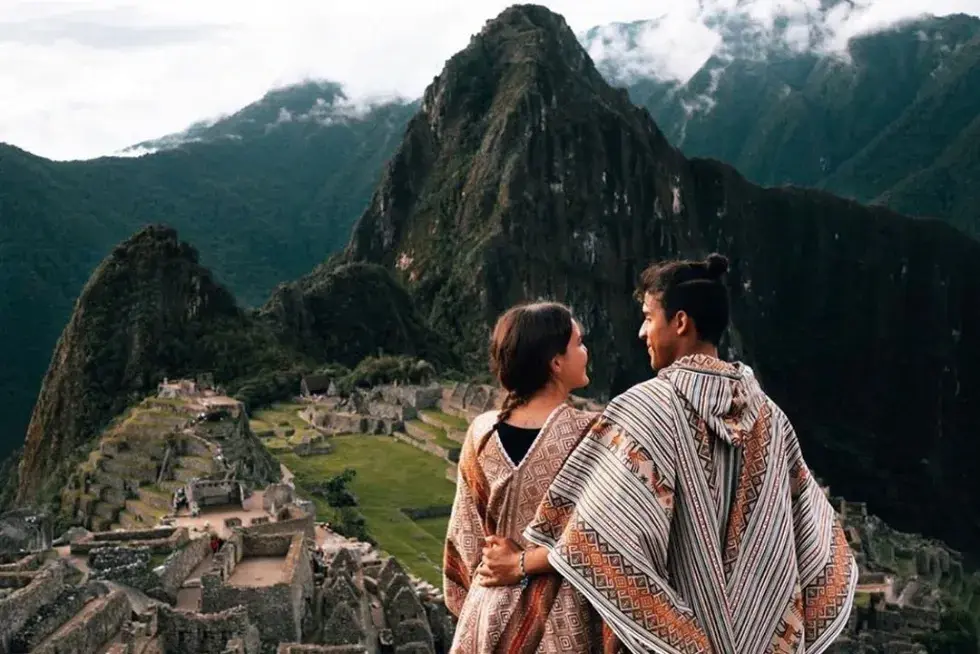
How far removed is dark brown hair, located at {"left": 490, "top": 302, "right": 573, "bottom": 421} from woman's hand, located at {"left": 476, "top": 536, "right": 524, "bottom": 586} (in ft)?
1.85

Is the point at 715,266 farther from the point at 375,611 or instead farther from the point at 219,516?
the point at 219,516

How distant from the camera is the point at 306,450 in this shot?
42.7 metres

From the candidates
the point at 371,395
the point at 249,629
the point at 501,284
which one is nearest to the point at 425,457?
the point at 371,395

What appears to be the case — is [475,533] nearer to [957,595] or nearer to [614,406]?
[614,406]

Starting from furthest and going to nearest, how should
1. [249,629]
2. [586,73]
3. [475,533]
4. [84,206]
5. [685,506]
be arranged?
1. [586,73]
2. [84,206]
3. [249,629]
4. [475,533]
5. [685,506]

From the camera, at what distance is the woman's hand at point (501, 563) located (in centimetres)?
513

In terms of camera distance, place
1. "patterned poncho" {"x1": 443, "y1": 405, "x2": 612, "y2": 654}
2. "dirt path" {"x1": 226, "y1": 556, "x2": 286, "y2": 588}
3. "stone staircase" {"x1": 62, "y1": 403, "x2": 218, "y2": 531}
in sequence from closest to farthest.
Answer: "patterned poncho" {"x1": 443, "y1": 405, "x2": 612, "y2": 654} < "dirt path" {"x1": 226, "y1": 556, "x2": 286, "y2": 588} < "stone staircase" {"x1": 62, "y1": 403, "x2": 218, "y2": 531}

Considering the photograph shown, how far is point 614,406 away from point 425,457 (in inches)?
1565

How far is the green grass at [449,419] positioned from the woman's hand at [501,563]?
1666 inches

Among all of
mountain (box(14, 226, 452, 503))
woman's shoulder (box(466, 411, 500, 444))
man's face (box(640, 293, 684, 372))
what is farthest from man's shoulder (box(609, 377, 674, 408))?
mountain (box(14, 226, 452, 503))

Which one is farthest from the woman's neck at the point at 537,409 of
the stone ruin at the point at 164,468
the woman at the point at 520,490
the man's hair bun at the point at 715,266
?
the stone ruin at the point at 164,468

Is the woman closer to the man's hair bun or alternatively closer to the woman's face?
the woman's face

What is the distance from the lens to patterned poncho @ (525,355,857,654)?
4750 millimetres

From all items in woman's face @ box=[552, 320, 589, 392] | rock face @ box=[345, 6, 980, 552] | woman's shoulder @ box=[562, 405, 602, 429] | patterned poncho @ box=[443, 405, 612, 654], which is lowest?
rock face @ box=[345, 6, 980, 552]
